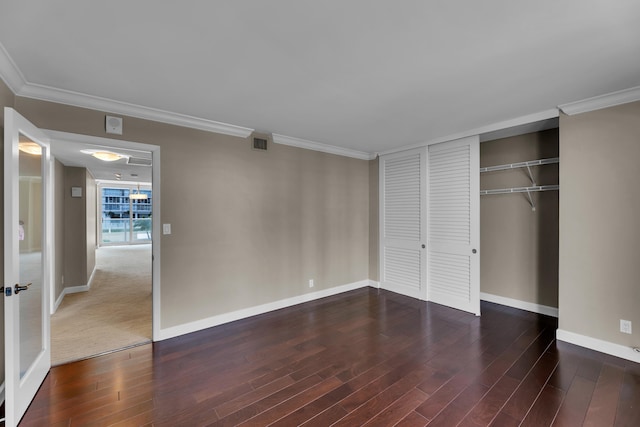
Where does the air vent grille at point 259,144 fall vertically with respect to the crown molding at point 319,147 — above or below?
below

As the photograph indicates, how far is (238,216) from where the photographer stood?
12.1 feet

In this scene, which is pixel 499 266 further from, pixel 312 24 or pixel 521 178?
pixel 312 24

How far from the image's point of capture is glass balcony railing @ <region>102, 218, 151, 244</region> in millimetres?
11086

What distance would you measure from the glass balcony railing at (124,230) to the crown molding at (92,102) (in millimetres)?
10229

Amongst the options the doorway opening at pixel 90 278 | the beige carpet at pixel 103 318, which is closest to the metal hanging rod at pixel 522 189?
the doorway opening at pixel 90 278

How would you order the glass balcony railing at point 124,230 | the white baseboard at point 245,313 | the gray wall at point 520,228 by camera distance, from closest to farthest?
the white baseboard at point 245,313 → the gray wall at point 520,228 → the glass balcony railing at point 124,230

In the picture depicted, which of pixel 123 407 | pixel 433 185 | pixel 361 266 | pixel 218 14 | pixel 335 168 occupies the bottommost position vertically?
pixel 123 407

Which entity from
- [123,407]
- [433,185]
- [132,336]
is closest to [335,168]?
[433,185]

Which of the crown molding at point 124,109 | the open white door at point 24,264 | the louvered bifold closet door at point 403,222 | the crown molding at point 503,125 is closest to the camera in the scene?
the open white door at point 24,264

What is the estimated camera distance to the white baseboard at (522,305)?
370 cm

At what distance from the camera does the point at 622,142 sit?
2.65 meters

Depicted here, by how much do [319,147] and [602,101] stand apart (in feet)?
10.7

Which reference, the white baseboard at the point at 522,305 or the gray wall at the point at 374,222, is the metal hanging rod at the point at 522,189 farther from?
the gray wall at the point at 374,222

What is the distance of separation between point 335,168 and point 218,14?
337cm
